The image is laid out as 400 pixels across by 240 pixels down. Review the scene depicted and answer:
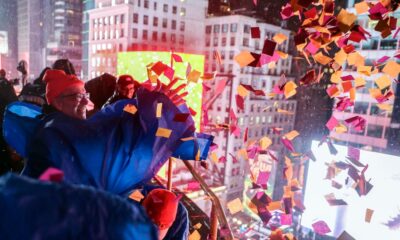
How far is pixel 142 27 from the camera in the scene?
37.0 meters

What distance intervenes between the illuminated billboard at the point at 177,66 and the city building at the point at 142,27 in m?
27.4

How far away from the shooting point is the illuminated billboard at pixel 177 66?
830 centimetres

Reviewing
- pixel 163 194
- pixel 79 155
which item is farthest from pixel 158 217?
pixel 79 155

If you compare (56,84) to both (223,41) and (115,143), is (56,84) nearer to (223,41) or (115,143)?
(115,143)

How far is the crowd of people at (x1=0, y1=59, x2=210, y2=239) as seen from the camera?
2.27 feet

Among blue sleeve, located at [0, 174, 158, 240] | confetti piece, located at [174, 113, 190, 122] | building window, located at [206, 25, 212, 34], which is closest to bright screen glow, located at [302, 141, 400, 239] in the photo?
confetti piece, located at [174, 113, 190, 122]

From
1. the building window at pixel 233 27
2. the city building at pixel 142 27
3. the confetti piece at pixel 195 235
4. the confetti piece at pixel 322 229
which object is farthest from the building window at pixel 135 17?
the confetti piece at pixel 195 235

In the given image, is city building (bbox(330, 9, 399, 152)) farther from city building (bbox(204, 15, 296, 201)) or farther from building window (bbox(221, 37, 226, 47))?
building window (bbox(221, 37, 226, 47))

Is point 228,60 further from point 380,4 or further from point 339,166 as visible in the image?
point 380,4

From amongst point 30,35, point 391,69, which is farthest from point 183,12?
point 391,69

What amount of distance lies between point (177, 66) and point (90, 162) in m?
7.05

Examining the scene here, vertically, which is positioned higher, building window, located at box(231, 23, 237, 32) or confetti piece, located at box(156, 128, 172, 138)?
building window, located at box(231, 23, 237, 32)

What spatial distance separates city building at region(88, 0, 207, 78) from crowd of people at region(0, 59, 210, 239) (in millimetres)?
34778

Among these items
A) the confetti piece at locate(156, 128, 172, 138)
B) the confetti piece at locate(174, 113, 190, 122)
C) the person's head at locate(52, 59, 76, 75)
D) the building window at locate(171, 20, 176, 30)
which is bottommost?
the confetti piece at locate(156, 128, 172, 138)
